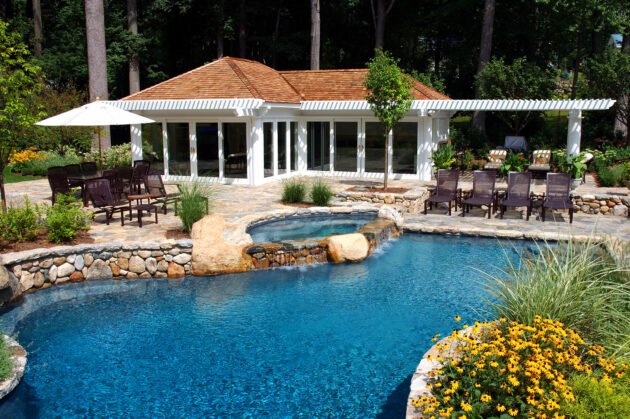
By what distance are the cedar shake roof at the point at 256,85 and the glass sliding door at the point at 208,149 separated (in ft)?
4.07

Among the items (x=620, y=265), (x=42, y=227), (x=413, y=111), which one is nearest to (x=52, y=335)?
(x=42, y=227)

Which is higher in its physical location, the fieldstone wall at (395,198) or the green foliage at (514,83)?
the green foliage at (514,83)

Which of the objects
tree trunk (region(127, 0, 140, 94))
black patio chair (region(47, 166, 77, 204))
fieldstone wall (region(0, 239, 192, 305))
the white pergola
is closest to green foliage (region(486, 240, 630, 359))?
fieldstone wall (region(0, 239, 192, 305))

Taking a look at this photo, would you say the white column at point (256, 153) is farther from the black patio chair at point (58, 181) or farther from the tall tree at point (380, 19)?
the tall tree at point (380, 19)

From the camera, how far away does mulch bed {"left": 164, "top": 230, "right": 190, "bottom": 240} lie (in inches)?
449

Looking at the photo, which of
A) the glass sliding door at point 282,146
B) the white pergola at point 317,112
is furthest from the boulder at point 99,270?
the glass sliding door at point 282,146

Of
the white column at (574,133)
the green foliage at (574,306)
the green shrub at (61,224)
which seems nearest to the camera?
the green foliage at (574,306)

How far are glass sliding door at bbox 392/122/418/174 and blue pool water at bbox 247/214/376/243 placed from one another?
662 centimetres

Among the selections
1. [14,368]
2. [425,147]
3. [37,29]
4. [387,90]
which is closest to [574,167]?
[425,147]

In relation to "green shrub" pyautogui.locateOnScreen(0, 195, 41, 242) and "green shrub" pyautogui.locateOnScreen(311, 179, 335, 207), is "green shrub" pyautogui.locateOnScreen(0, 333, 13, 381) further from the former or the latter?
"green shrub" pyautogui.locateOnScreen(311, 179, 335, 207)

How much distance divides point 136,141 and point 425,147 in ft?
36.9

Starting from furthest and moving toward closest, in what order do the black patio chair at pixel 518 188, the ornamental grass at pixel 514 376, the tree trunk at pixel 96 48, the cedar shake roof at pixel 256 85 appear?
the tree trunk at pixel 96 48 < the cedar shake roof at pixel 256 85 < the black patio chair at pixel 518 188 < the ornamental grass at pixel 514 376

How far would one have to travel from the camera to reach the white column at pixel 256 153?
64.1ft

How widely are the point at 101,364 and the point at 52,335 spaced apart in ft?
4.78
